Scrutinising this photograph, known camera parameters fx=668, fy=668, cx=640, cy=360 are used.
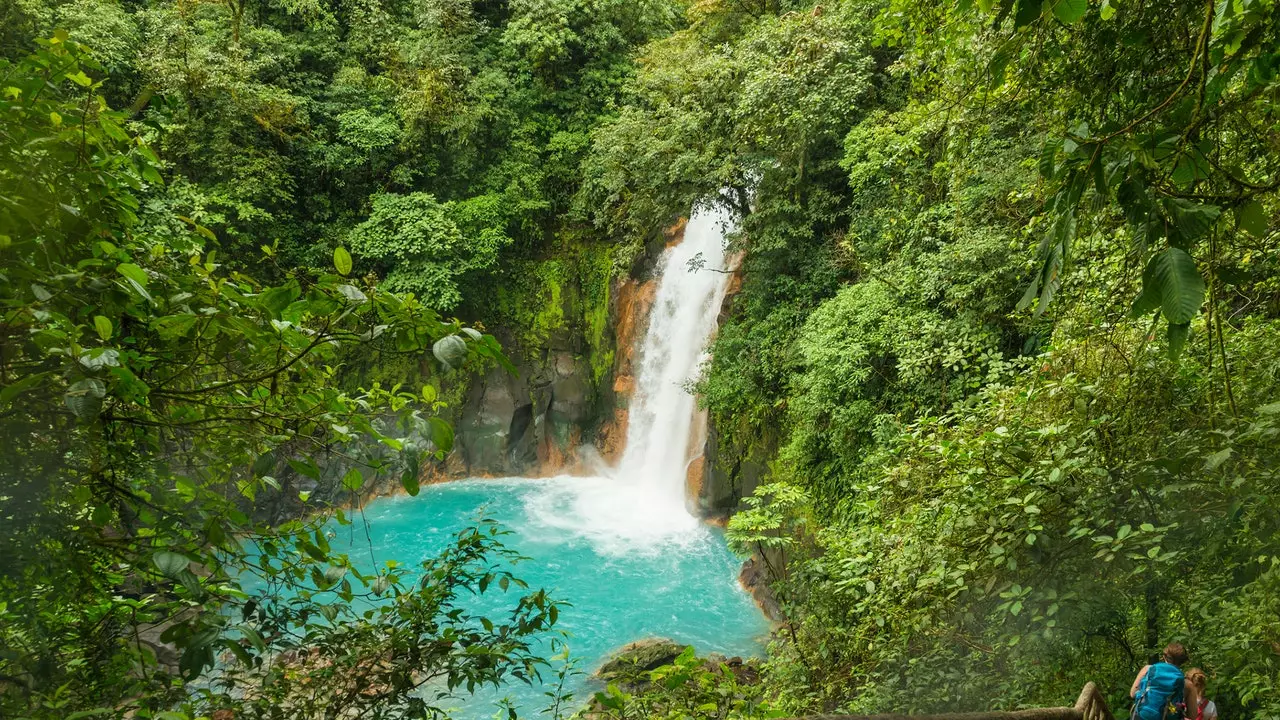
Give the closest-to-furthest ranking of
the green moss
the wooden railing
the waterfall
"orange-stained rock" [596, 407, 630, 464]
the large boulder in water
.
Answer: the wooden railing
the large boulder in water
the waterfall
"orange-stained rock" [596, 407, 630, 464]
the green moss

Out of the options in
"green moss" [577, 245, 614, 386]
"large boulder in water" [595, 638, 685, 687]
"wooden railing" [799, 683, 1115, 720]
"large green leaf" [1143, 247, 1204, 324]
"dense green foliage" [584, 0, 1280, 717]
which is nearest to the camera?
"large green leaf" [1143, 247, 1204, 324]

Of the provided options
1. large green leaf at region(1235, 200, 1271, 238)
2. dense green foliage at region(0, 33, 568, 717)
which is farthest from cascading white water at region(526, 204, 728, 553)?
large green leaf at region(1235, 200, 1271, 238)

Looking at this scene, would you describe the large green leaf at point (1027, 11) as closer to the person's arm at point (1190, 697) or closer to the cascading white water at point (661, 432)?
the person's arm at point (1190, 697)

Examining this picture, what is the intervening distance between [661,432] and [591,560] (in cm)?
350

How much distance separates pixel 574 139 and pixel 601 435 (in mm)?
6706

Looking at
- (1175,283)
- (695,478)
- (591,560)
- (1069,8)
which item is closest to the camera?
(1175,283)

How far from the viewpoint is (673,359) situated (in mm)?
14023

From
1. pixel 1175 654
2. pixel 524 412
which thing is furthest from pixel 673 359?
pixel 1175 654

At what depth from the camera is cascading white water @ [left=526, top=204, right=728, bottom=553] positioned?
Result: 12.9m

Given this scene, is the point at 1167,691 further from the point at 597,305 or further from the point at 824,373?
the point at 597,305

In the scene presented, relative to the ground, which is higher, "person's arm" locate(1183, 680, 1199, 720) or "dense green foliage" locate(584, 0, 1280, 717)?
"dense green foliage" locate(584, 0, 1280, 717)

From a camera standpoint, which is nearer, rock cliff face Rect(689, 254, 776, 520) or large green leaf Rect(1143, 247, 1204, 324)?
large green leaf Rect(1143, 247, 1204, 324)

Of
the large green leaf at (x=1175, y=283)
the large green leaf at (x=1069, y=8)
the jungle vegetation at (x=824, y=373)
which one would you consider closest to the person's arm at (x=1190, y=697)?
the jungle vegetation at (x=824, y=373)

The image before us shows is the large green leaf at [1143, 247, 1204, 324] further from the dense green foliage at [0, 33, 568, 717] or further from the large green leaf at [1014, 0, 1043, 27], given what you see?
the dense green foliage at [0, 33, 568, 717]
